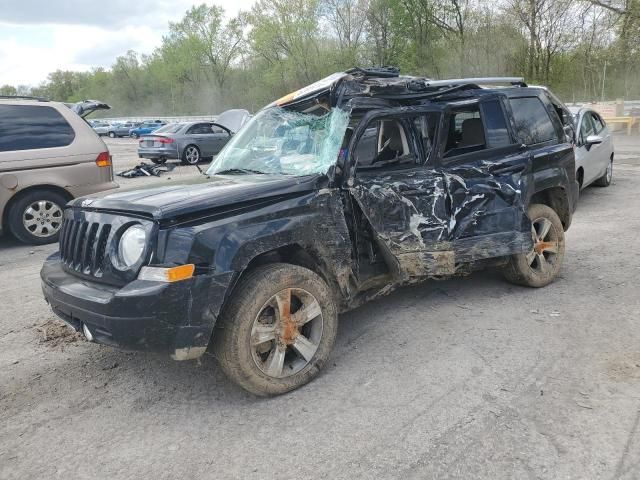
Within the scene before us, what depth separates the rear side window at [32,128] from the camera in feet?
22.5

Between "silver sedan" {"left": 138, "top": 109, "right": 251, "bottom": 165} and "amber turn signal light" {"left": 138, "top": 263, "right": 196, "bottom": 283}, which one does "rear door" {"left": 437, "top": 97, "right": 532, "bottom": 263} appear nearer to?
"amber turn signal light" {"left": 138, "top": 263, "right": 196, "bottom": 283}

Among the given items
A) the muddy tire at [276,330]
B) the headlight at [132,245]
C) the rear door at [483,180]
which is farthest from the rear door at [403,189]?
the headlight at [132,245]

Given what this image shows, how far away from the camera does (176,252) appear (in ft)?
9.27

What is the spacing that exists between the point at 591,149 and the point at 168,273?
836 cm

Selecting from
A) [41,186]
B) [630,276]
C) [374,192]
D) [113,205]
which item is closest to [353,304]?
[374,192]

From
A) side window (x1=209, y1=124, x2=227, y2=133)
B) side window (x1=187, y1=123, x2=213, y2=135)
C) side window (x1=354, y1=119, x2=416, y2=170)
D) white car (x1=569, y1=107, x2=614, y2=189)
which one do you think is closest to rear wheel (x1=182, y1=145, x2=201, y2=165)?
side window (x1=187, y1=123, x2=213, y2=135)

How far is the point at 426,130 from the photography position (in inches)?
166

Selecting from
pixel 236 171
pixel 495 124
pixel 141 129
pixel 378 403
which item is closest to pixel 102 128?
pixel 141 129

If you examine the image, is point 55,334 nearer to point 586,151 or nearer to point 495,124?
point 495,124

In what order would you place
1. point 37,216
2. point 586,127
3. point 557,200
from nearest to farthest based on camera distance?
point 557,200
point 37,216
point 586,127

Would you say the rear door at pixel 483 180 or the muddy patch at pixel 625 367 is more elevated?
the rear door at pixel 483 180

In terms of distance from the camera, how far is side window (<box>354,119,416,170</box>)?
3867 millimetres

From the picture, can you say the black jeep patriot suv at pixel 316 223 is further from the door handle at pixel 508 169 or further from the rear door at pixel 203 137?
the rear door at pixel 203 137

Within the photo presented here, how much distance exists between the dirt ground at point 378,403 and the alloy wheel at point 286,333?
202mm
